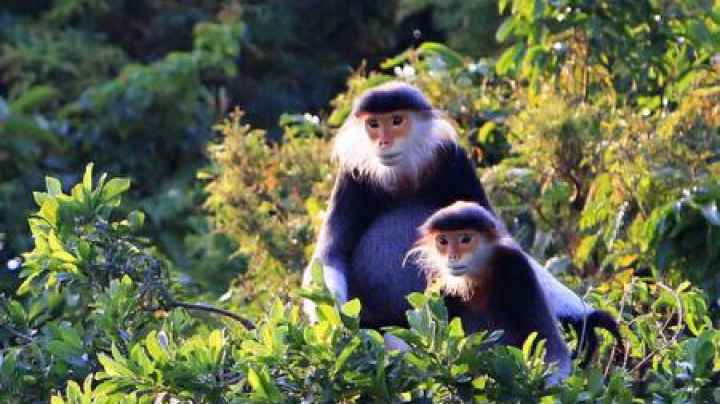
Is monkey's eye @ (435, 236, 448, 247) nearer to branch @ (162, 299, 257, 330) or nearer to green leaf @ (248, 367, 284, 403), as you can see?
branch @ (162, 299, 257, 330)

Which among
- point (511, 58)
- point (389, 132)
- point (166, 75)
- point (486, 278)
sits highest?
point (389, 132)

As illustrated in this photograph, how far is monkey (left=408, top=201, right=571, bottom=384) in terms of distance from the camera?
4.77 metres

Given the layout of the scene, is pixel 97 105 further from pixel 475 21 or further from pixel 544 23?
pixel 544 23

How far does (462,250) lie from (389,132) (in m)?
0.66

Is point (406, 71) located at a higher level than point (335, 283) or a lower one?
higher

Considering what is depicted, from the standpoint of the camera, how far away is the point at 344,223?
5.36 metres

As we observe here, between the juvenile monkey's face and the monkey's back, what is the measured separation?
33 centimetres

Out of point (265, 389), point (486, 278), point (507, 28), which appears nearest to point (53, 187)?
point (486, 278)

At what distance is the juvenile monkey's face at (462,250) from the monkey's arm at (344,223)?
1.45 feet

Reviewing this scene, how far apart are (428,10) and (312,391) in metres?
6.61

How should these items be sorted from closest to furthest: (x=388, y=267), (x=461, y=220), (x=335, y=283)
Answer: (x=461, y=220) → (x=335, y=283) → (x=388, y=267)

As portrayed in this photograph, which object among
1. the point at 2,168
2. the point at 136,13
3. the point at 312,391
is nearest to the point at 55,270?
the point at 312,391

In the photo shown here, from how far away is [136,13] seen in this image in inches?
434

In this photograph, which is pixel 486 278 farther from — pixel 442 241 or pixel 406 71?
pixel 406 71
